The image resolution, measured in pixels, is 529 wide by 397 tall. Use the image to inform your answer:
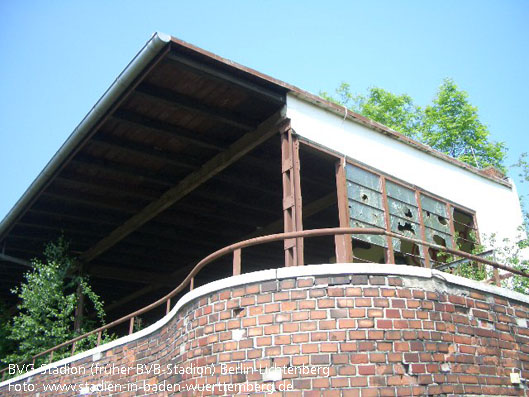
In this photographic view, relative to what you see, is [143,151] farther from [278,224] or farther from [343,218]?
[278,224]

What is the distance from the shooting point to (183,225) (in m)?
15.6

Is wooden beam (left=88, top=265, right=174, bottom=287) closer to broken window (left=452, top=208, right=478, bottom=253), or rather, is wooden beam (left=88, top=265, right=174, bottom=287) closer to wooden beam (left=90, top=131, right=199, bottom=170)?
wooden beam (left=90, top=131, right=199, bottom=170)

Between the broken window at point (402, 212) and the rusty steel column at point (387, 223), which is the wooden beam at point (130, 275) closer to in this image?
the broken window at point (402, 212)

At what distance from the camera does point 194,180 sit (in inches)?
514

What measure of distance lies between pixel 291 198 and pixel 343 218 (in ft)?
3.47

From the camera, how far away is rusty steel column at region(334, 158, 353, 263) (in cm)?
995

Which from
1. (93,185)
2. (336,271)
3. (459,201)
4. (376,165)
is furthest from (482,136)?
(336,271)

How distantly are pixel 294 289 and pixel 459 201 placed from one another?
7.18m

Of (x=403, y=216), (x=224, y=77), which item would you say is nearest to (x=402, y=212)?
(x=403, y=216)

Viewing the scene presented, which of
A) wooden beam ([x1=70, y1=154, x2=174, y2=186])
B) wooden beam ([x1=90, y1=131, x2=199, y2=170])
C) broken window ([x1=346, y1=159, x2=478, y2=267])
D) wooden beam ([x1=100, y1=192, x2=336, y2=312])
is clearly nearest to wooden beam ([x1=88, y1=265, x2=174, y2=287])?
wooden beam ([x1=100, y1=192, x2=336, y2=312])

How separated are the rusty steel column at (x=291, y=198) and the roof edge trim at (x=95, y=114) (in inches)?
105

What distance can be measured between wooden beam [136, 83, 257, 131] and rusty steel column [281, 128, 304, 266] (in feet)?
3.52

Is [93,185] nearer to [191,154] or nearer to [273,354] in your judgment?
[191,154]

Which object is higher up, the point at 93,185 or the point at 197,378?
the point at 93,185
